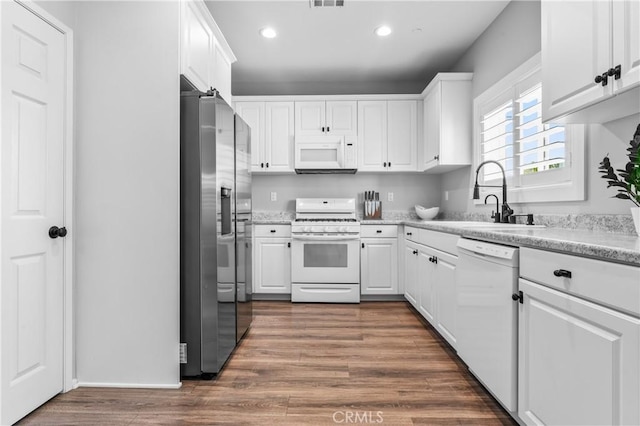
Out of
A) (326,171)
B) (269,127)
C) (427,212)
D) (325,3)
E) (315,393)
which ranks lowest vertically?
(315,393)

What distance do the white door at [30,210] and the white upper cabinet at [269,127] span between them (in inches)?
94.5

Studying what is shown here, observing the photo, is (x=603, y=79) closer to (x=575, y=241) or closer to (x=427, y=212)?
(x=575, y=241)

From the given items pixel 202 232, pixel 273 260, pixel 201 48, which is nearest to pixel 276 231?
pixel 273 260

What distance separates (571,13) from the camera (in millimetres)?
1611

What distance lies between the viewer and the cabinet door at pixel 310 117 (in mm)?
4293

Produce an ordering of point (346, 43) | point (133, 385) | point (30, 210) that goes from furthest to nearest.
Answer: point (346, 43), point (133, 385), point (30, 210)

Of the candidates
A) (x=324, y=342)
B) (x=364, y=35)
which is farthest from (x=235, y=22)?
(x=324, y=342)

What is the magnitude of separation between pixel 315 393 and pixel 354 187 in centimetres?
296

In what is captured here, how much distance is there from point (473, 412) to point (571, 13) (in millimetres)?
1921

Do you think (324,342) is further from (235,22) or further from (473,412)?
(235,22)

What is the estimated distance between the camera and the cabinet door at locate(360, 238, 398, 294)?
4.01m

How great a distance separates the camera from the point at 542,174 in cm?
245

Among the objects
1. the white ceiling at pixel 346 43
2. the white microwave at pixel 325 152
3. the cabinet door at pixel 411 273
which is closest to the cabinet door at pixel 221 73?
the white ceiling at pixel 346 43

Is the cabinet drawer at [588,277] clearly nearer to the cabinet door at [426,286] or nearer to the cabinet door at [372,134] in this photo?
the cabinet door at [426,286]
